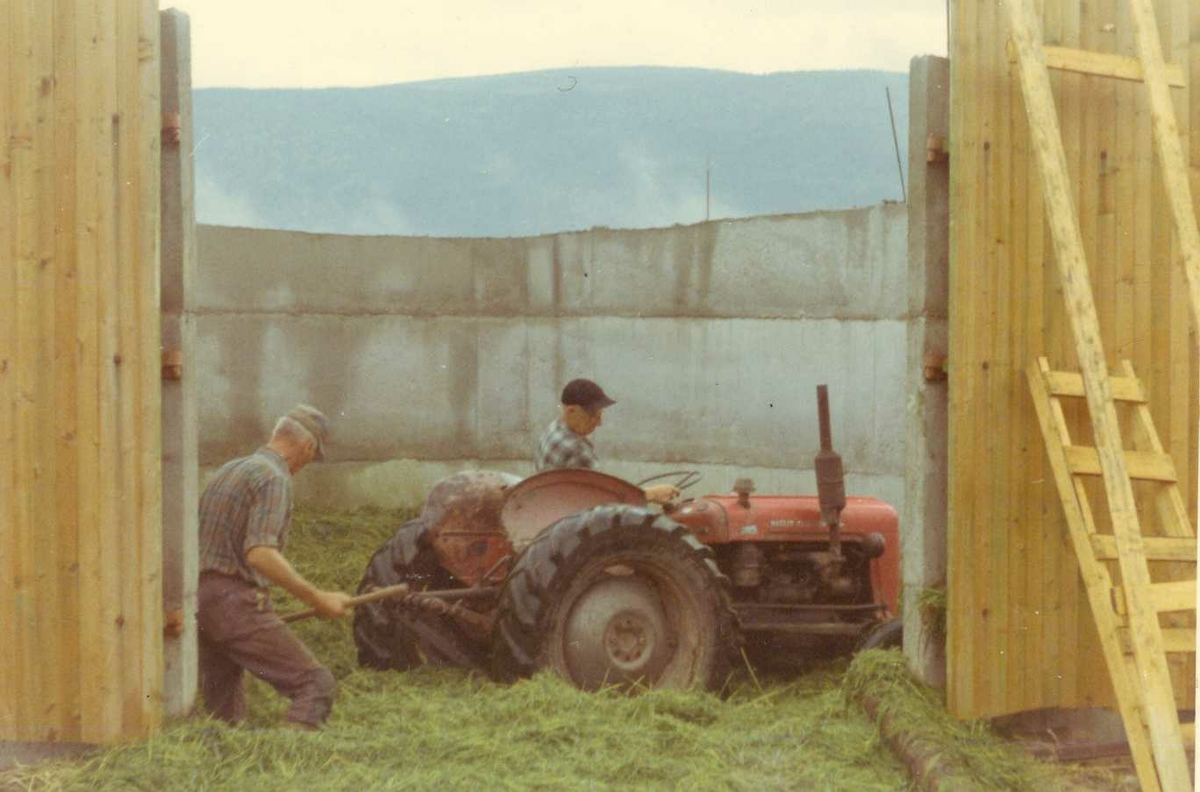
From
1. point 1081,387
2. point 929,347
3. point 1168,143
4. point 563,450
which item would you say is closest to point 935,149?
point 929,347

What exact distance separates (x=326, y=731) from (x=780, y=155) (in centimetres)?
3179

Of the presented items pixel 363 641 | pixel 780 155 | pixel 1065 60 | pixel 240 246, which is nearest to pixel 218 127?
pixel 780 155

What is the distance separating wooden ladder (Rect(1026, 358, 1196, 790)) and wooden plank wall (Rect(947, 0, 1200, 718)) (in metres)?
Result: 0.16

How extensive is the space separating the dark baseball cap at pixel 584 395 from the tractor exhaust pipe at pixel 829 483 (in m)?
1.15

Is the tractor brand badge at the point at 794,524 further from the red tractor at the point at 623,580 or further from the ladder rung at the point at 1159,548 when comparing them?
the ladder rung at the point at 1159,548

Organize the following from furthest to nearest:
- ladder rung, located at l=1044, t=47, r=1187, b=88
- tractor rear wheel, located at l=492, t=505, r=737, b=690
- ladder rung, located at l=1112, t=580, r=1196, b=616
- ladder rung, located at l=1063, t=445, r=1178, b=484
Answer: tractor rear wheel, located at l=492, t=505, r=737, b=690 < ladder rung, located at l=1044, t=47, r=1187, b=88 < ladder rung, located at l=1063, t=445, r=1178, b=484 < ladder rung, located at l=1112, t=580, r=1196, b=616

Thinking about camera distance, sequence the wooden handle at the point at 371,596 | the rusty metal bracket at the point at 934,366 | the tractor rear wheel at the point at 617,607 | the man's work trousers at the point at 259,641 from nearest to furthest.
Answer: the rusty metal bracket at the point at 934,366, the man's work trousers at the point at 259,641, the wooden handle at the point at 371,596, the tractor rear wheel at the point at 617,607

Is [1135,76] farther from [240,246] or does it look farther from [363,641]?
[240,246]

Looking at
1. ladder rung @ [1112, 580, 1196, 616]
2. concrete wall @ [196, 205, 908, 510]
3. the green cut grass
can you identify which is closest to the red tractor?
the green cut grass

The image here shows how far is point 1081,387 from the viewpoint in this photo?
6.08m

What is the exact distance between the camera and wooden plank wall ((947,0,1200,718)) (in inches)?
241

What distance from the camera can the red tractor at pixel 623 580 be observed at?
22.8 feet

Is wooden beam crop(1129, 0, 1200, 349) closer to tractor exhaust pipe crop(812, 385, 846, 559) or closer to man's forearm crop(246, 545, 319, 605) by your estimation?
tractor exhaust pipe crop(812, 385, 846, 559)

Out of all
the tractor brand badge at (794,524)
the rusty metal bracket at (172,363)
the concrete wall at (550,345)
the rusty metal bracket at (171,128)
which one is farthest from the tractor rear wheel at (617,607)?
the concrete wall at (550,345)
